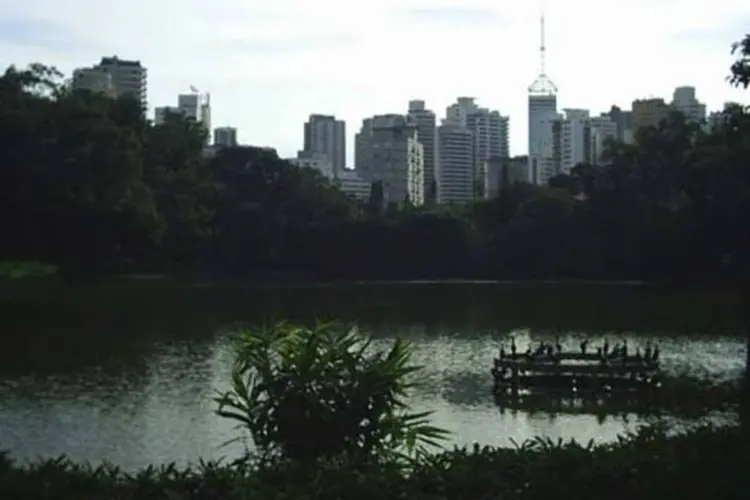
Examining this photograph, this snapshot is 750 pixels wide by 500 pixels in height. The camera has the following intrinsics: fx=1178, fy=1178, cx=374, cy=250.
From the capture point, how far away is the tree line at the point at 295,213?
56.4m

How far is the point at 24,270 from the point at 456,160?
81864 mm

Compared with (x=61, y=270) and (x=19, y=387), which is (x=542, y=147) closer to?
(x=61, y=270)

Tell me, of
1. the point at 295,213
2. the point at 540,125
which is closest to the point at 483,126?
the point at 540,125

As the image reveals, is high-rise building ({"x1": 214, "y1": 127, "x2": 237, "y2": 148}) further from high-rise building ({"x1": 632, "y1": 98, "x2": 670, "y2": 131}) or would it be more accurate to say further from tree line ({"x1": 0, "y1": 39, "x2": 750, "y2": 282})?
tree line ({"x1": 0, "y1": 39, "x2": 750, "y2": 282})

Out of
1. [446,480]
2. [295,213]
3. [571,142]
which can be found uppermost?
[571,142]

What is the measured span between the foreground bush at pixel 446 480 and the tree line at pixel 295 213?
48.4m

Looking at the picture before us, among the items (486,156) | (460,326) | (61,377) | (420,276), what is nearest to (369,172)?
(486,156)

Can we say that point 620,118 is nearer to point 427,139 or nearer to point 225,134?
point 427,139

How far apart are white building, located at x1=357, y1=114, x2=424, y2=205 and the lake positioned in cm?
5616

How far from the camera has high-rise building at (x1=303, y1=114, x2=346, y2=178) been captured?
152m

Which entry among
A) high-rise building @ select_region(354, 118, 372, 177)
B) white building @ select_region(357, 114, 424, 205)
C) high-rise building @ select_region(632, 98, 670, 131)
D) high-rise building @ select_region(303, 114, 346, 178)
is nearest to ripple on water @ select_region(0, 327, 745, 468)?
high-rise building @ select_region(632, 98, 670, 131)

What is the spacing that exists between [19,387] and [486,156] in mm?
117970

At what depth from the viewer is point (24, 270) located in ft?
182

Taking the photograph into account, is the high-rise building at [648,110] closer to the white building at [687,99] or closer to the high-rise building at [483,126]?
the white building at [687,99]
